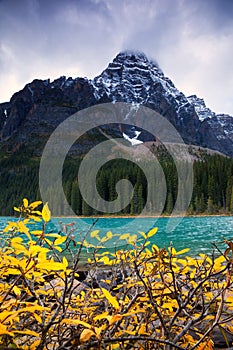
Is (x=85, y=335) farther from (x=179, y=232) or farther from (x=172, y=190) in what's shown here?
(x=172, y=190)

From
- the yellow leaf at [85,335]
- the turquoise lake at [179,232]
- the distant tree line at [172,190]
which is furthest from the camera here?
the distant tree line at [172,190]

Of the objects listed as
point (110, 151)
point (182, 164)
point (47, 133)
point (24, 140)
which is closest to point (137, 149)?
point (110, 151)

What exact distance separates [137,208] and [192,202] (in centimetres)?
1457

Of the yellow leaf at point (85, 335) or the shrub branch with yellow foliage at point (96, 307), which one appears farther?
the shrub branch with yellow foliage at point (96, 307)

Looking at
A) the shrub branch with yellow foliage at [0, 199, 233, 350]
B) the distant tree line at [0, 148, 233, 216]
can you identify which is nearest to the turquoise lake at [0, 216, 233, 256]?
the shrub branch with yellow foliage at [0, 199, 233, 350]

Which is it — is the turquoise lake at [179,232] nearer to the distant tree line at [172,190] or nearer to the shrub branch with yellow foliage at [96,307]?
the shrub branch with yellow foliage at [96,307]

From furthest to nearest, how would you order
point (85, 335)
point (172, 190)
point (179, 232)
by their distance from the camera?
point (172, 190)
point (179, 232)
point (85, 335)

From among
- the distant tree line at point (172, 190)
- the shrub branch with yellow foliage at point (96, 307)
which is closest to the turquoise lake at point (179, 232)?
the shrub branch with yellow foliage at point (96, 307)

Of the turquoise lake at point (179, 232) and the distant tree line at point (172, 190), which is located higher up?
the distant tree line at point (172, 190)

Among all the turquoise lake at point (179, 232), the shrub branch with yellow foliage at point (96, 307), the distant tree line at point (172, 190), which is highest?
the distant tree line at point (172, 190)

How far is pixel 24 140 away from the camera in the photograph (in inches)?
7421

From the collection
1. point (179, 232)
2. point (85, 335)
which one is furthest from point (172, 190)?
point (85, 335)

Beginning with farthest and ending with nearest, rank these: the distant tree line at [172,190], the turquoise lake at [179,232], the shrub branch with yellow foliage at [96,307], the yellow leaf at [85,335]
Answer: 1. the distant tree line at [172,190]
2. the turquoise lake at [179,232]
3. the shrub branch with yellow foliage at [96,307]
4. the yellow leaf at [85,335]

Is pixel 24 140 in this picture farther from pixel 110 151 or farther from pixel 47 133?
pixel 110 151
